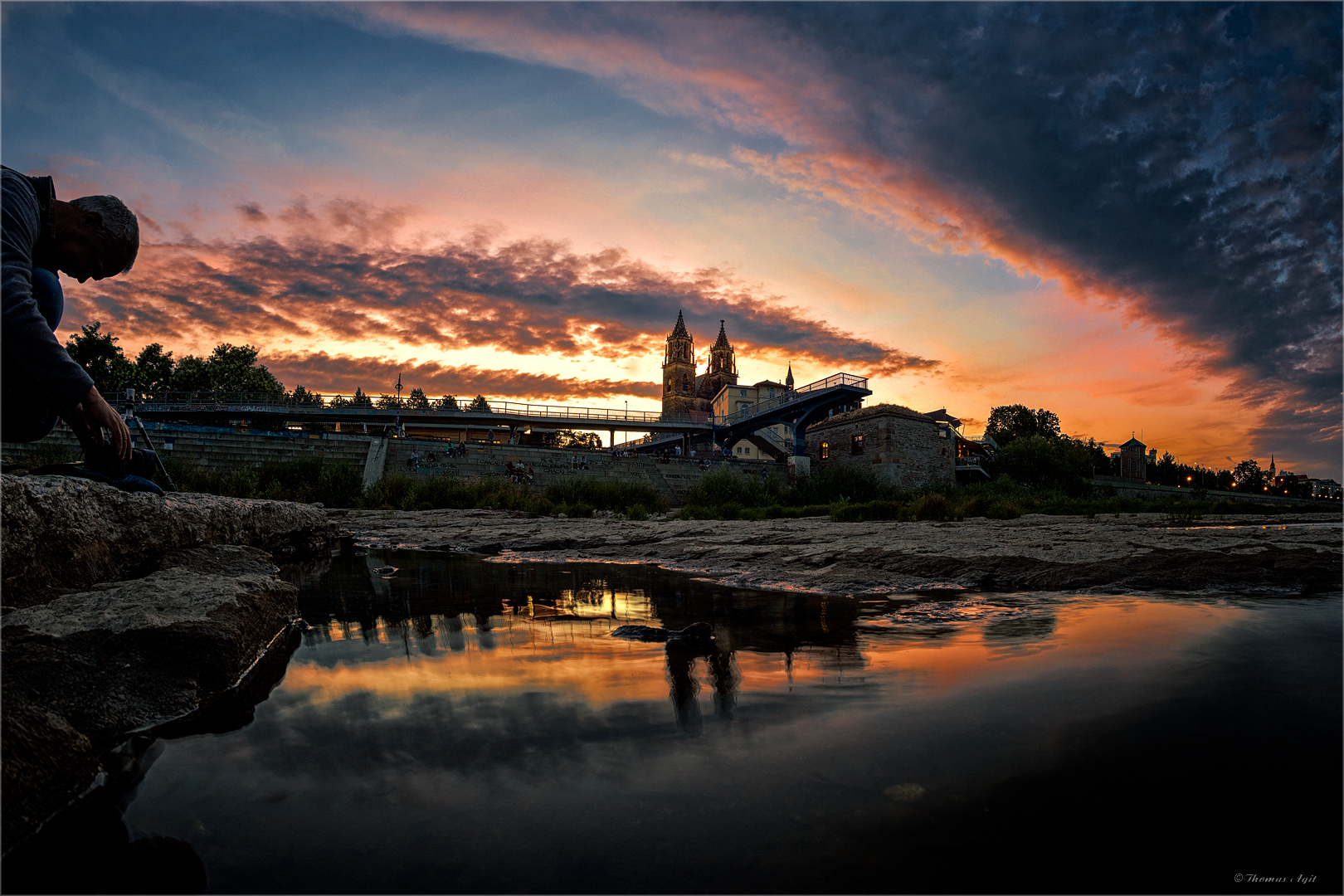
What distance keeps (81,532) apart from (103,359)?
2559 inches

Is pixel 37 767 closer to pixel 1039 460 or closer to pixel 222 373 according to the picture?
pixel 1039 460

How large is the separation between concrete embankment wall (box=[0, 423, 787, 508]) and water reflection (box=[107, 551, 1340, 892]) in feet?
77.3

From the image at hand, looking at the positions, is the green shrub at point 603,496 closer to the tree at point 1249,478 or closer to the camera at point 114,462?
the camera at point 114,462

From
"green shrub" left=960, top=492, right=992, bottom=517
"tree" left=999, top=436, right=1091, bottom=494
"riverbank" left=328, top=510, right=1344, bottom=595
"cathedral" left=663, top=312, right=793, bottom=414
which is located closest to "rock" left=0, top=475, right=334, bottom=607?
"riverbank" left=328, top=510, right=1344, bottom=595

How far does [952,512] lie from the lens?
473 inches

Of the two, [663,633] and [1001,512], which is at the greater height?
[1001,512]

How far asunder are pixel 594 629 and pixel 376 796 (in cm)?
186

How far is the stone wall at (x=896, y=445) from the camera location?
109 ft

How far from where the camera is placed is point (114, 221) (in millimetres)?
2398

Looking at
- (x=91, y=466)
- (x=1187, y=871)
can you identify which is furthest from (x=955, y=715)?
(x=91, y=466)

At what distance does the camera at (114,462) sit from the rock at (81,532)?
17 centimetres

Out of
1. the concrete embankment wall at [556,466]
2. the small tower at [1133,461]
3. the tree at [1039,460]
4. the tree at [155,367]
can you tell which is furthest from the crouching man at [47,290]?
the small tower at [1133,461]

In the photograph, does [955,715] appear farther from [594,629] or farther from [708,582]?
[708,582]

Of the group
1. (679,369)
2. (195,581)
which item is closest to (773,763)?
(195,581)
